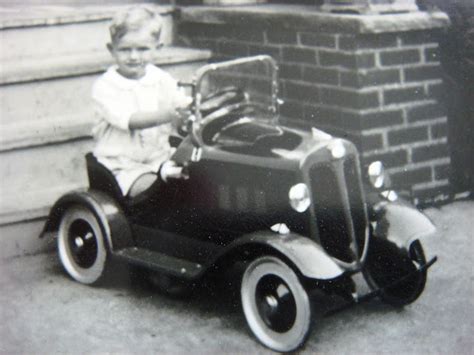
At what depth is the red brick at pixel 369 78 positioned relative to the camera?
3930 millimetres

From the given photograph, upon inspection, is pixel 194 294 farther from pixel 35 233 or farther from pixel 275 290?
pixel 35 233

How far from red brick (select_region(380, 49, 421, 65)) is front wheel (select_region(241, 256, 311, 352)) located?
1.49m

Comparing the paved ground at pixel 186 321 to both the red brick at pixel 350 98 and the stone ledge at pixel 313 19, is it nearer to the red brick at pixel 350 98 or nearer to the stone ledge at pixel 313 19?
the red brick at pixel 350 98

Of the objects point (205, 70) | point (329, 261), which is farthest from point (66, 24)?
point (329, 261)

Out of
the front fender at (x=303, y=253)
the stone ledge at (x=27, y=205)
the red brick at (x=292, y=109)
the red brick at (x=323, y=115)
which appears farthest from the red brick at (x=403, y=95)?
the stone ledge at (x=27, y=205)

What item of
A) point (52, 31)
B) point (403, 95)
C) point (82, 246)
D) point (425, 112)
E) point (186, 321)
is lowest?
point (186, 321)

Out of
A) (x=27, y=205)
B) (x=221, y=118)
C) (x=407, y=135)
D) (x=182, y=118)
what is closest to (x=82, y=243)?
(x=27, y=205)

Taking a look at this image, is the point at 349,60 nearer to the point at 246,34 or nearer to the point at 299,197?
the point at 246,34

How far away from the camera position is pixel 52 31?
14.3 ft

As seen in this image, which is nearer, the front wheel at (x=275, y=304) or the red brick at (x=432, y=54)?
the front wheel at (x=275, y=304)

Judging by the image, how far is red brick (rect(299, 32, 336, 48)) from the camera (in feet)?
13.1

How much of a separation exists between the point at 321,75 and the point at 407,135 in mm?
534

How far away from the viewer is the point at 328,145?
3.01 meters

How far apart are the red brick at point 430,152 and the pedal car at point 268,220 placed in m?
1.07
